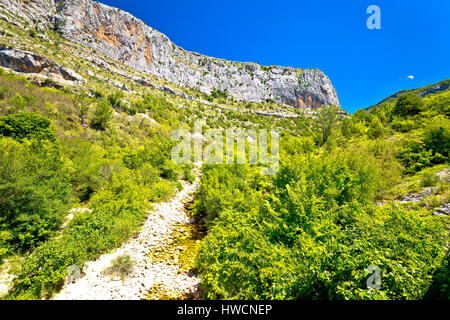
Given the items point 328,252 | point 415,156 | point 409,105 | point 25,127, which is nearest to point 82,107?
point 25,127

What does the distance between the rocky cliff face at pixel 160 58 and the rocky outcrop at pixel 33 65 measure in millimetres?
19854

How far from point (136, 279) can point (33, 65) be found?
110 ft

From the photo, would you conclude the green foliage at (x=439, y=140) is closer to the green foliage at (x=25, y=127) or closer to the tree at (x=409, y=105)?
the tree at (x=409, y=105)

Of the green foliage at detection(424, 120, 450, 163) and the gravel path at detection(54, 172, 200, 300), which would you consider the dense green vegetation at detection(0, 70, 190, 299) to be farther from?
the green foliage at detection(424, 120, 450, 163)

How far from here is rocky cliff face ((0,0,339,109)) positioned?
46.1 meters

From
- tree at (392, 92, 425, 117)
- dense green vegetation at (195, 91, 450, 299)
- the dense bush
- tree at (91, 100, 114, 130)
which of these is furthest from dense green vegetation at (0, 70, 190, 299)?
tree at (392, 92, 425, 117)

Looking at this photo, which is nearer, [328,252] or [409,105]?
[328,252]

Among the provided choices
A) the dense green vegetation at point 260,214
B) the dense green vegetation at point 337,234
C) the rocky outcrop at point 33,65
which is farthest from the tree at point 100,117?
the rocky outcrop at point 33,65

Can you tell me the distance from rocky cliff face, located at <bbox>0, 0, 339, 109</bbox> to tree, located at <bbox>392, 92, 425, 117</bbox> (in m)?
61.9

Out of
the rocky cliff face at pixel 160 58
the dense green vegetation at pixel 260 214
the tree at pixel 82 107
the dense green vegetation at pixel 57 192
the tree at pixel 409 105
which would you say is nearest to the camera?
the dense green vegetation at pixel 260 214

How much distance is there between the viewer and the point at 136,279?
5488 millimetres

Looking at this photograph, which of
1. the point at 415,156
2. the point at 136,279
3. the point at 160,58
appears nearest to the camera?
the point at 136,279

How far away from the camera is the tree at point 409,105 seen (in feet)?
46.8

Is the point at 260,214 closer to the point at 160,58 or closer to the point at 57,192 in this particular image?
the point at 57,192
